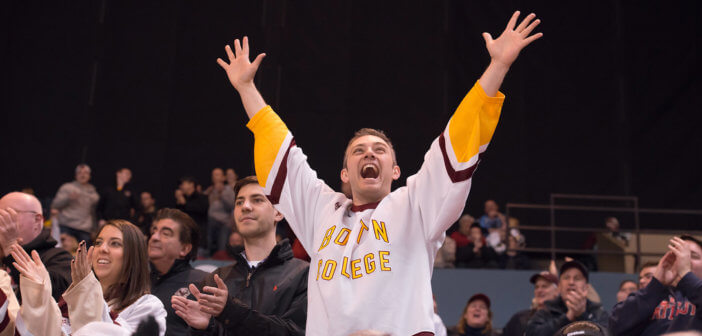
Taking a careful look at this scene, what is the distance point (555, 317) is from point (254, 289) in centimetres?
252

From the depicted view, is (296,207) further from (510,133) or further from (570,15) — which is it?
(570,15)

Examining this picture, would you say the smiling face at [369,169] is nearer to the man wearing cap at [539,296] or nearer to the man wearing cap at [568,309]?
the man wearing cap at [568,309]

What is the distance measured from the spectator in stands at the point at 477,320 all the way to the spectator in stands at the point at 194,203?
4.48 meters

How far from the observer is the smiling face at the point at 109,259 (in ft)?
12.8

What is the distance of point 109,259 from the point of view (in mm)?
3938

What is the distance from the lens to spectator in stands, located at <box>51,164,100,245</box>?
34.3 ft

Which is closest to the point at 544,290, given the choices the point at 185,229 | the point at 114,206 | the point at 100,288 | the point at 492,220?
the point at 185,229

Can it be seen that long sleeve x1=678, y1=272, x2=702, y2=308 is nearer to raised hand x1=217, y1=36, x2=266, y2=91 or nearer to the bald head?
raised hand x1=217, y1=36, x2=266, y2=91

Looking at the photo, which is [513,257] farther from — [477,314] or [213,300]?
[213,300]

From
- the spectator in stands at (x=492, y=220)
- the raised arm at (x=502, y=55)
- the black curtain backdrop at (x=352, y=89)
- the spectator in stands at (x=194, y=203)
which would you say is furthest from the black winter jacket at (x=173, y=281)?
the black curtain backdrop at (x=352, y=89)

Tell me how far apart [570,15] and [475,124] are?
1165 cm

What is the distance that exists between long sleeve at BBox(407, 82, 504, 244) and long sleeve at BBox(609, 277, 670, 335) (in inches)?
74.4

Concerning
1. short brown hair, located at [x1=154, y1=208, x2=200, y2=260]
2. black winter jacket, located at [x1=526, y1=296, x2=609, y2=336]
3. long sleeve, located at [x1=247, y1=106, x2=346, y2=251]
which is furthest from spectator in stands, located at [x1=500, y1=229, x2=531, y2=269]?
long sleeve, located at [x1=247, y1=106, x2=346, y2=251]

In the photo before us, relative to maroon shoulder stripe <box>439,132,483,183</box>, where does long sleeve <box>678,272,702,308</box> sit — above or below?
below
